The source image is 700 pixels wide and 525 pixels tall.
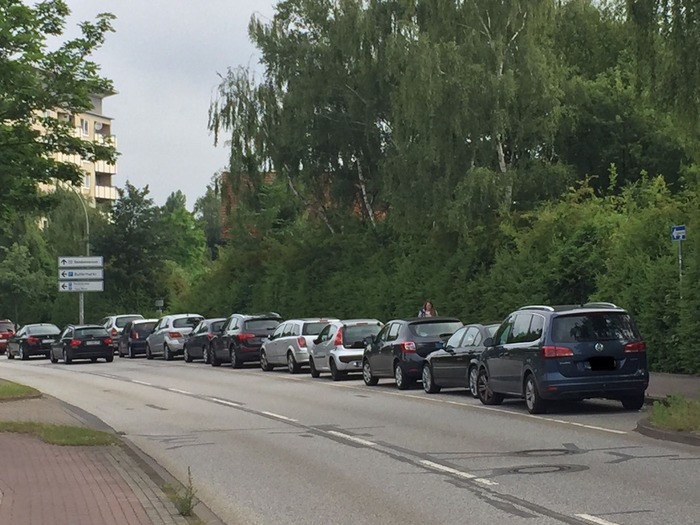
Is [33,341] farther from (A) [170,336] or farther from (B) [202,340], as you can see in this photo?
(B) [202,340]

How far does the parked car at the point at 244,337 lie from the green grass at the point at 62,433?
66.2 feet

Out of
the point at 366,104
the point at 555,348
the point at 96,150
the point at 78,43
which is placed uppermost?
the point at 366,104

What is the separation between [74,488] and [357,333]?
19.1 metres

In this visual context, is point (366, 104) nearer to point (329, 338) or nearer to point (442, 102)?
point (442, 102)

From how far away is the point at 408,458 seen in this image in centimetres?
1383

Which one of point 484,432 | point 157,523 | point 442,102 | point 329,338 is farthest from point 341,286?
point 157,523

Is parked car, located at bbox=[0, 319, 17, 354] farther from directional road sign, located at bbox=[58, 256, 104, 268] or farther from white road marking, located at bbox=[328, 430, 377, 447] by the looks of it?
white road marking, located at bbox=[328, 430, 377, 447]

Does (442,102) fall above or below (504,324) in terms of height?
above

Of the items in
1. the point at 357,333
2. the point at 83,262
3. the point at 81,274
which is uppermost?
the point at 83,262

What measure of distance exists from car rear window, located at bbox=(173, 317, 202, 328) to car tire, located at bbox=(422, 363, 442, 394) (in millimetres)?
24864

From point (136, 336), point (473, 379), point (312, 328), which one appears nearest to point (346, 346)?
point (312, 328)

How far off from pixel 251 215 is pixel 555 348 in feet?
140

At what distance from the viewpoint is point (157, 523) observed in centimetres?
926

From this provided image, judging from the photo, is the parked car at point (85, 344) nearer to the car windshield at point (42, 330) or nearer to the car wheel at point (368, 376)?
the car windshield at point (42, 330)
